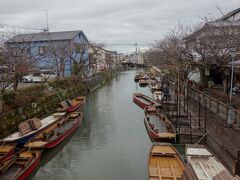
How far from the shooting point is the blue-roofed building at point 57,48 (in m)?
31.4

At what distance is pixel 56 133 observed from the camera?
1537 cm

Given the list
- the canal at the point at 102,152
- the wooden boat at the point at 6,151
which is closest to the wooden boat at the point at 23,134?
the wooden boat at the point at 6,151

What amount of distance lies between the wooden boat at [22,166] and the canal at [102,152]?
2.99 ft

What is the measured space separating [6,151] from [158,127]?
9734mm

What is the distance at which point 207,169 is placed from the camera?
9867 mm

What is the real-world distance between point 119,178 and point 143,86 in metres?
33.4

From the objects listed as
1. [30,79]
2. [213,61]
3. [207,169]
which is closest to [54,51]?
[30,79]

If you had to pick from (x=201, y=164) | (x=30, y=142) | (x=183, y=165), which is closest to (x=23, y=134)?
(x=30, y=142)

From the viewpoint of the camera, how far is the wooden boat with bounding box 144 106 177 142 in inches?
567

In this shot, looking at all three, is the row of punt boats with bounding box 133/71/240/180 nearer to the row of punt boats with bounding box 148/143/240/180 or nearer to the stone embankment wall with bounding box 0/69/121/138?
the row of punt boats with bounding box 148/143/240/180

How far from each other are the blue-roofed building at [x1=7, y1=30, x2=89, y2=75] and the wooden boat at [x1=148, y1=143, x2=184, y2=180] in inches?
846

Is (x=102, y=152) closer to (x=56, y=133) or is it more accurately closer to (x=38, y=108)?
(x=56, y=133)

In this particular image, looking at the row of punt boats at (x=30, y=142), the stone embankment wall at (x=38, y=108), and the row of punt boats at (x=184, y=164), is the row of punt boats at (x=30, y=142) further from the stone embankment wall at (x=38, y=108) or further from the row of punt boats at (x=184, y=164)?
the row of punt boats at (x=184, y=164)

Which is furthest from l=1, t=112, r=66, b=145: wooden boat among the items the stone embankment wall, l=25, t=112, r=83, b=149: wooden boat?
the stone embankment wall
